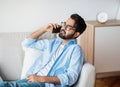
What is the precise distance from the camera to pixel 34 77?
1.66 metres

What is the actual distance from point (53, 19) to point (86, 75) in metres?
1.31

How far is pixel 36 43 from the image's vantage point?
80.4 inches

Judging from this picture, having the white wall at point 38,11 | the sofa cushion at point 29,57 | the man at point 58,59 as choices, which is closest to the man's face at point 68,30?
the man at point 58,59

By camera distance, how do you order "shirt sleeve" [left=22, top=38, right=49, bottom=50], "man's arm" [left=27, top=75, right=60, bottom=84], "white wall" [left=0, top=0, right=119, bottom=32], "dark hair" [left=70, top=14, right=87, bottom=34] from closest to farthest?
"man's arm" [left=27, top=75, right=60, bottom=84] → "dark hair" [left=70, top=14, right=87, bottom=34] → "shirt sleeve" [left=22, top=38, right=49, bottom=50] → "white wall" [left=0, top=0, right=119, bottom=32]

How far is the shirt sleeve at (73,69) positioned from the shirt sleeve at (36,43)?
1.13 ft

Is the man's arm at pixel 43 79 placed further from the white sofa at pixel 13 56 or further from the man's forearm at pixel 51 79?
the white sofa at pixel 13 56

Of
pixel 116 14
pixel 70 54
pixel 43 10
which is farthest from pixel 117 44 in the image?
pixel 70 54

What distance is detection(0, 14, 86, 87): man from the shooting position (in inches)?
66.6

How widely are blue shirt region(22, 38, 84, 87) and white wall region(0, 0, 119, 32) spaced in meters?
0.75

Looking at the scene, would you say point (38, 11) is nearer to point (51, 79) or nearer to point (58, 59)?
point (58, 59)

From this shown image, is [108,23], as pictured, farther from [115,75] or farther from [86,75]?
[86,75]

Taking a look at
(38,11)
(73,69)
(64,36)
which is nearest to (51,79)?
(73,69)

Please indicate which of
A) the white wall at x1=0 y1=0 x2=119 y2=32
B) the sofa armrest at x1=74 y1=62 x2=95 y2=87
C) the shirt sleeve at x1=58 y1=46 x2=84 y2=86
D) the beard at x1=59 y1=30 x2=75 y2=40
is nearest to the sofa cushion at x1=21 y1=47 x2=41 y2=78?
the beard at x1=59 y1=30 x2=75 y2=40

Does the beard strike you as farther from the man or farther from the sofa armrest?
the sofa armrest
